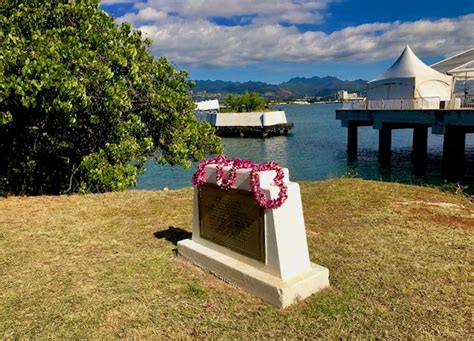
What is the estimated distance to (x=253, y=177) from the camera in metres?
4.88

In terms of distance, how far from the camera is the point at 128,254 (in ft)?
20.7

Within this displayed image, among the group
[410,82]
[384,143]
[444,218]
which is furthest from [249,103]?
[444,218]

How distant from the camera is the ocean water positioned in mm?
26781

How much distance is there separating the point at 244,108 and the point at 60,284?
62.5m

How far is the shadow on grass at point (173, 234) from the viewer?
709 cm

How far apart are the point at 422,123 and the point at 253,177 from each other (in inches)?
1060

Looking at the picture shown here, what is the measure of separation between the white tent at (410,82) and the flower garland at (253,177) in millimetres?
31794

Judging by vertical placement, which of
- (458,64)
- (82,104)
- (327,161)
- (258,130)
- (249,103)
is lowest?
(327,161)

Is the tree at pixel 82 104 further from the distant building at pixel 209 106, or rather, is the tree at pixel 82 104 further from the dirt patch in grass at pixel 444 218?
the distant building at pixel 209 106

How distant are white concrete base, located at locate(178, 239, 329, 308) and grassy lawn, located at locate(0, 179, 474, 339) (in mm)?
98

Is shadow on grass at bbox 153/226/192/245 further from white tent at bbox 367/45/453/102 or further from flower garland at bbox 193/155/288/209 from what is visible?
white tent at bbox 367/45/453/102

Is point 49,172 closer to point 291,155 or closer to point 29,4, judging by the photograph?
point 29,4

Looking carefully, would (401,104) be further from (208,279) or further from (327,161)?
(208,279)

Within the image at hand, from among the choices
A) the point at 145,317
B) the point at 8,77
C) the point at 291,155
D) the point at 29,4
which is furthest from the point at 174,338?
the point at 291,155
